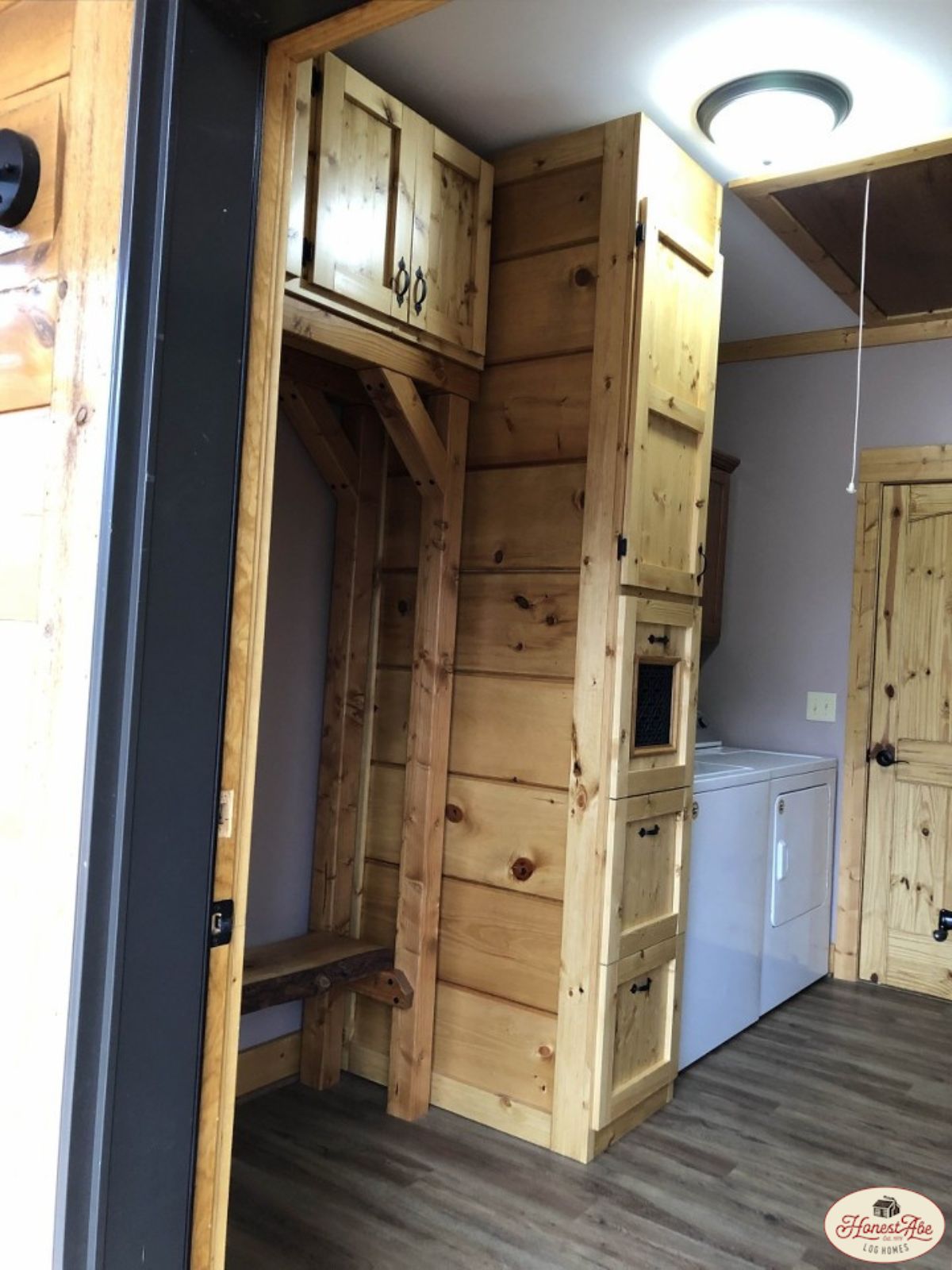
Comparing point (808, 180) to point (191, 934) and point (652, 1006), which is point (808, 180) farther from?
point (191, 934)

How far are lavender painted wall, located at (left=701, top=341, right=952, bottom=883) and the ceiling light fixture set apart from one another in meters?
1.65

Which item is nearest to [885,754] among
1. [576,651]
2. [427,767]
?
[576,651]

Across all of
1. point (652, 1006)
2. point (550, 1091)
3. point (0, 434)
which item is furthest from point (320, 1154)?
point (0, 434)

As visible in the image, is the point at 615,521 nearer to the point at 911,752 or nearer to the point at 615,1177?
the point at 615,1177

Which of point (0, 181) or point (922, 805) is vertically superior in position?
point (0, 181)

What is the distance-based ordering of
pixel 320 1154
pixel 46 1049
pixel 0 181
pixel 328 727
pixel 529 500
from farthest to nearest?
pixel 328 727, pixel 529 500, pixel 320 1154, pixel 0 181, pixel 46 1049

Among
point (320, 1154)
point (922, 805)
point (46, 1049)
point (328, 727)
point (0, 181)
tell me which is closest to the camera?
point (46, 1049)

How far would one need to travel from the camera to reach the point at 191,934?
4.23ft

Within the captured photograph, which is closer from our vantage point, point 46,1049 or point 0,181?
point 46,1049

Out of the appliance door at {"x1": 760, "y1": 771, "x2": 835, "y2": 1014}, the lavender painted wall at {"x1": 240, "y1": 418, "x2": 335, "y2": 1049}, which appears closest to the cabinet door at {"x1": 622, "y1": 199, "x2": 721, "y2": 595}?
the lavender painted wall at {"x1": 240, "y1": 418, "x2": 335, "y2": 1049}

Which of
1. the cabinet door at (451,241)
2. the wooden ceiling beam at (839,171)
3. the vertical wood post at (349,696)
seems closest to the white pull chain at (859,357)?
the wooden ceiling beam at (839,171)

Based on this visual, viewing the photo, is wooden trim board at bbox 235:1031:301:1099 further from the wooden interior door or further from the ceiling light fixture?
the ceiling light fixture

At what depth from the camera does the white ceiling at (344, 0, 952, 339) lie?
7.12ft

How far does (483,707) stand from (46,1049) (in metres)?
1.67
